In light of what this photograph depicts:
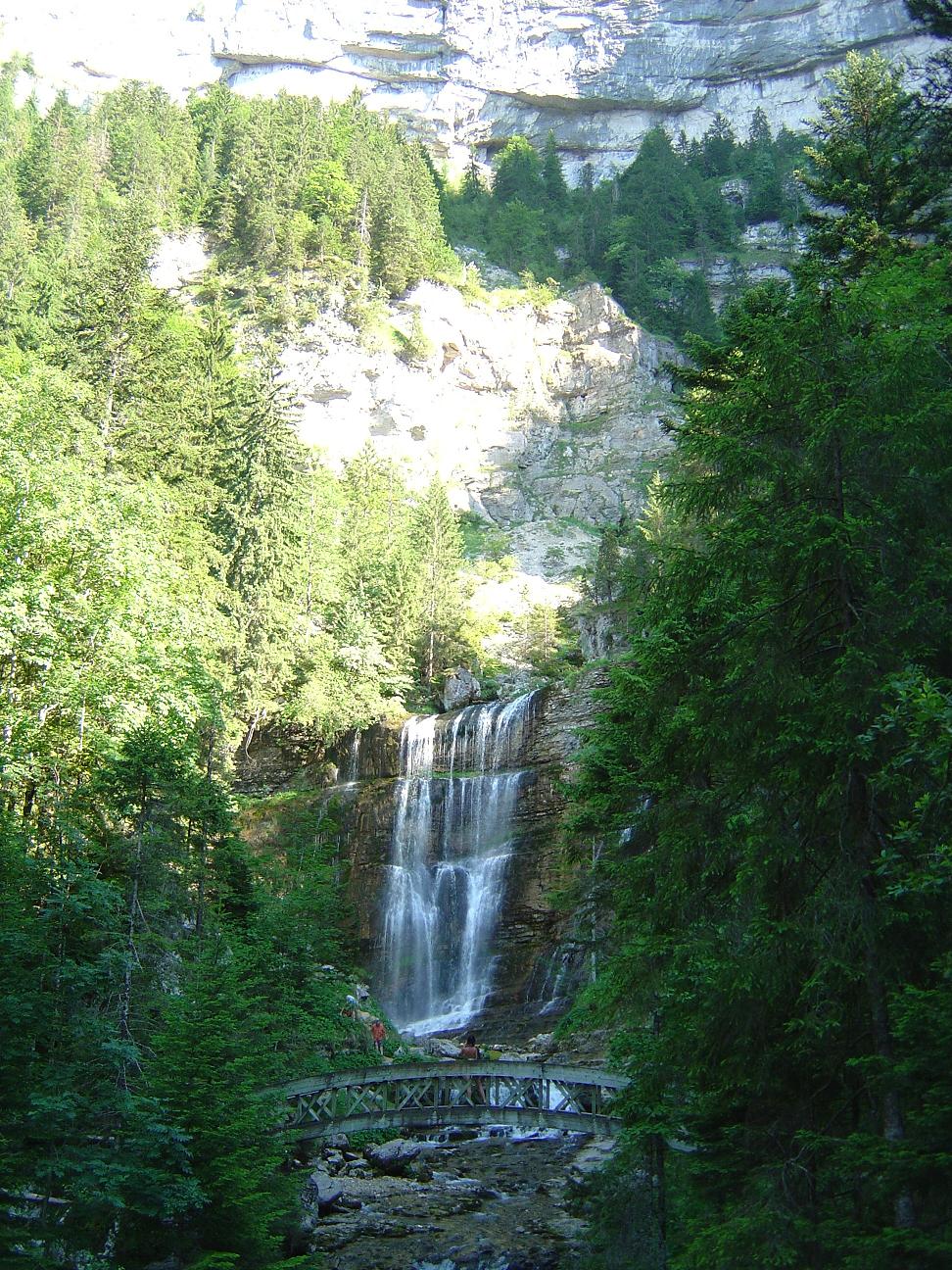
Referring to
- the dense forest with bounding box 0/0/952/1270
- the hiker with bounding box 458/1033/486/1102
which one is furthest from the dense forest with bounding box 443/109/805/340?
the hiker with bounding box 458/1033/486/1102

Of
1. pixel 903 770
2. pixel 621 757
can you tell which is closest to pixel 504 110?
pixel 621 757

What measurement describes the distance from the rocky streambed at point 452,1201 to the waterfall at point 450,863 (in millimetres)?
7613

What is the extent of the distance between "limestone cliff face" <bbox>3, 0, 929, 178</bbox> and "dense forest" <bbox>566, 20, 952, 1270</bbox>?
286 ft

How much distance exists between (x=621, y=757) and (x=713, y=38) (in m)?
92.3

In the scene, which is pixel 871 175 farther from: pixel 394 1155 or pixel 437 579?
pixel 437 579

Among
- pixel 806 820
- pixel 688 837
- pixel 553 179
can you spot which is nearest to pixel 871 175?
pixel 688 837

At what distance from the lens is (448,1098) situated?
16844 mm

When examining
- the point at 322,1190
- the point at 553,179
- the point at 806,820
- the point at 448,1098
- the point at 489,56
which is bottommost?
the point at 322,1190

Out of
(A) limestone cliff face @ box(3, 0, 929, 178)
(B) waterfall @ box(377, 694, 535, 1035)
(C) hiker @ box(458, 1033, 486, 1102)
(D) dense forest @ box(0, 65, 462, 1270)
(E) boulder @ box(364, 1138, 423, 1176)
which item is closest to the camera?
(D) dense forest @ box(0, 65, 462, 1270)

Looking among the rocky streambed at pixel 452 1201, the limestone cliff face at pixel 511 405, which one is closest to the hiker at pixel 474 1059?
the rocky streambed at pixel 452 1201

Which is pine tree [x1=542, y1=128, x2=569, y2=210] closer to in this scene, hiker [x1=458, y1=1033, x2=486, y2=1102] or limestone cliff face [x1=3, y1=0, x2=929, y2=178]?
limestone cliff face [x1=3, y1=0, x2=929, y2=178]

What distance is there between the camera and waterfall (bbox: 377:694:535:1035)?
26938 millimetres

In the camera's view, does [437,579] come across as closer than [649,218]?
Yes

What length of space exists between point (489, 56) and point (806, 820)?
95.0 m
